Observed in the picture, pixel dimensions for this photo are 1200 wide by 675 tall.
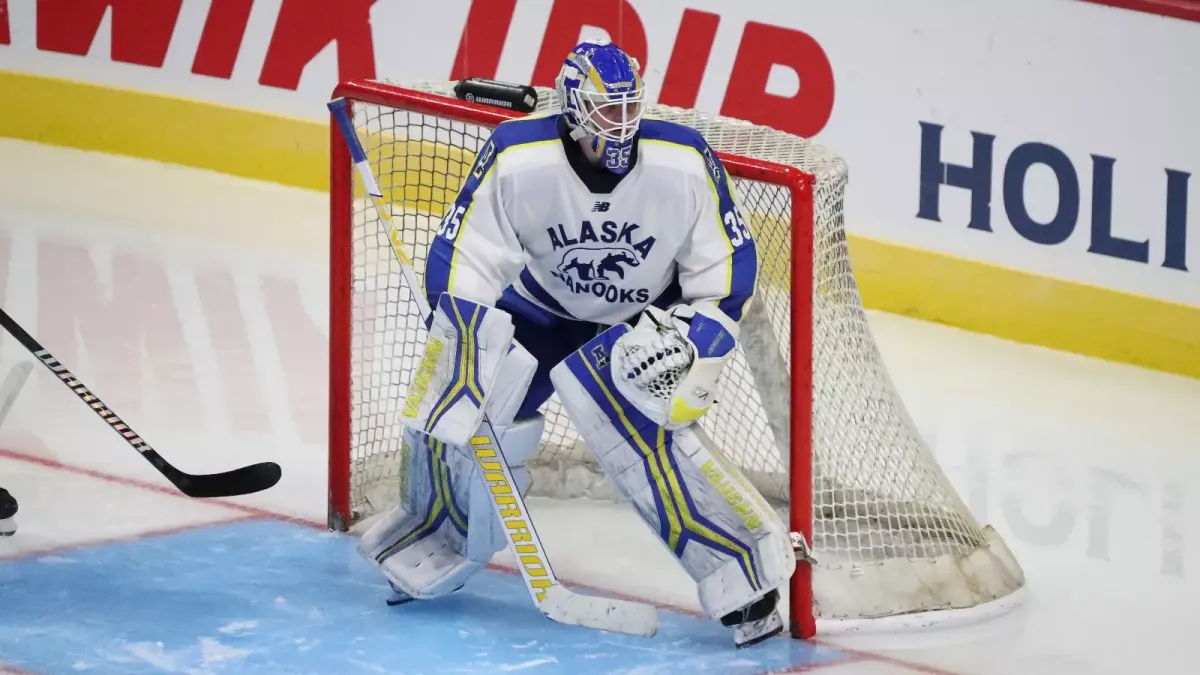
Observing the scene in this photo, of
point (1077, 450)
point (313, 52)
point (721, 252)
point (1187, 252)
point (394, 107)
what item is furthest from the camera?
point (313, 52)

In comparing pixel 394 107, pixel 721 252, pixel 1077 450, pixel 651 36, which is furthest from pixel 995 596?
pixel 651 36

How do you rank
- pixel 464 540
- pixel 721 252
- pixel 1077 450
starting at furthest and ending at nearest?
pixel 1077 450, pixel 464 540, pixel 721 252

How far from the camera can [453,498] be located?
3428 mm

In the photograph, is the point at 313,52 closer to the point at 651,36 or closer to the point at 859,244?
the point at 651,36

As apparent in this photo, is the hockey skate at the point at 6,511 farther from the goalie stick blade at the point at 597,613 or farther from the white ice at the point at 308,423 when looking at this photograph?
the goalie stick blade at the point at 597,613

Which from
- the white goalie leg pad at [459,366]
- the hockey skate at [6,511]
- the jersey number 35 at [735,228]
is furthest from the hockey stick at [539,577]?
the hockey skate at [6,511]

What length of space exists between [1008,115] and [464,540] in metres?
2.77

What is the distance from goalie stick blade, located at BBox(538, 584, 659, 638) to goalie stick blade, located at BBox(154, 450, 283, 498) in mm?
740

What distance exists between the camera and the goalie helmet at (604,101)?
3121mm

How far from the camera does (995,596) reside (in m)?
3.62

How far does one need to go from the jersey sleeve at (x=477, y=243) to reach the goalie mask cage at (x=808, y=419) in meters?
0.51

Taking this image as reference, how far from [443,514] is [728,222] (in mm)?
795

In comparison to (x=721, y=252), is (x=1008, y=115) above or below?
above

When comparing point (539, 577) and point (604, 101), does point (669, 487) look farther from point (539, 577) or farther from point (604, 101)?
point (604, 101)
